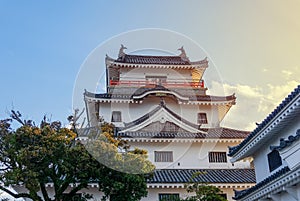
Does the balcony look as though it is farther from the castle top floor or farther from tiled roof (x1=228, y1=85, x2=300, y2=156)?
tiled roof (x1=228, y1=85, x2=300, y2=156)

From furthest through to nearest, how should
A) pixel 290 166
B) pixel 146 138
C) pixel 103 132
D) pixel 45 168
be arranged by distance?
pixel 146 138 < pixel 103 132 < pixel 45 168 < pixel 290 166

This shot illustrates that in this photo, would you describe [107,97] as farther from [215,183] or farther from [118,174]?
[118,174]

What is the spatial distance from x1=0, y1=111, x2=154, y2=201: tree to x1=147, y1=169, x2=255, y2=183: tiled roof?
5257 millimetres

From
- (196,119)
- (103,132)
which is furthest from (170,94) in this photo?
(103,132)

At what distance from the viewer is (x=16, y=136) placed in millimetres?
13523

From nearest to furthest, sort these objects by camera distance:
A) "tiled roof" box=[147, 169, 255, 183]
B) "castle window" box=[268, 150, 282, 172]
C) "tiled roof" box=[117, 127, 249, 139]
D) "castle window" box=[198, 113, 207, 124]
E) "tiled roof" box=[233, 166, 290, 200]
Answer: "tiled roof" box=[233, 166, 290, 200], "castle window" box=[268, 150, 282, 172], "tiled roof" box=[147, 169, 255, 183], "tiled roof" box=[117, 127, 249, 139], "castle window" box=[198, 113, 207, 124]

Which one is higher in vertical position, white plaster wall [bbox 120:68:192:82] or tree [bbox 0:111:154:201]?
white plaster wall [bbox 120:68:192:82]

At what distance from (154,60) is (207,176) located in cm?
1148

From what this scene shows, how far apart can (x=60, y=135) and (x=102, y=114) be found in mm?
11498

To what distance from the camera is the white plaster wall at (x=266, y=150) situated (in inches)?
472

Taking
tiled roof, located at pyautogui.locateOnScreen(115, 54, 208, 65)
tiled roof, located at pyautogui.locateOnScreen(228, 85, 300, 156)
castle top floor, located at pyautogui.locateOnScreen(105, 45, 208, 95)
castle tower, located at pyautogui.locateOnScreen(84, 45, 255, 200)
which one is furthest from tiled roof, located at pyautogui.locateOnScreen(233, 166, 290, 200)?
tiled roof, located at pyautogui.locateOnScreen(115, 54, 208, 65)

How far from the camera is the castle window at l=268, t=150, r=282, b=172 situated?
13123mm

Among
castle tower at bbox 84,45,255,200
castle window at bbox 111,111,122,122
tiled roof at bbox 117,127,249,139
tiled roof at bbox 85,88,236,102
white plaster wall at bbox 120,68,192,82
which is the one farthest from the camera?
white plaster wall at bbox 120,68,192,82

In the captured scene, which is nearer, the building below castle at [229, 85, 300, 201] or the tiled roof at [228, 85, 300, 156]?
the building below castle at [229, 85, 300, 201]
